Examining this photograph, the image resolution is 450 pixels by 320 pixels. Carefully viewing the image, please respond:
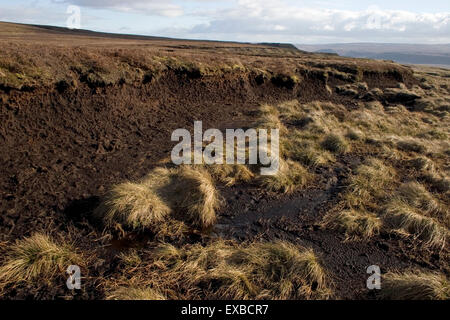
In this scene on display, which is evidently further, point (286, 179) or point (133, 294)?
point (286, 179)

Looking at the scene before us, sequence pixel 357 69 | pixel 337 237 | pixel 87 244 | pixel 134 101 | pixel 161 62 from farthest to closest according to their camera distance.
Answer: pixel 357 69, pixel 161 62, pixel 134 101, pixel 337 237, pixel 87 244

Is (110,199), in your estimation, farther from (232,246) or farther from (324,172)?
(324,172)

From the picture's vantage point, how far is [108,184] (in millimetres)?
8180

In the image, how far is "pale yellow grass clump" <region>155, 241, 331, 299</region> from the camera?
5035 millimetres

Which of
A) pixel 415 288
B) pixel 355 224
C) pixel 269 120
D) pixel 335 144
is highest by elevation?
pixel 269 120

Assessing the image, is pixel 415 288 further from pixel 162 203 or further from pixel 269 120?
pixel 269 120

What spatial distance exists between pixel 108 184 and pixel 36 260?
313 cm

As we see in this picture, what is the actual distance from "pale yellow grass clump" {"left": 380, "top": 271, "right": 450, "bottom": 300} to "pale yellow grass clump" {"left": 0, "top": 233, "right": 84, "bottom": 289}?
16.8 feet

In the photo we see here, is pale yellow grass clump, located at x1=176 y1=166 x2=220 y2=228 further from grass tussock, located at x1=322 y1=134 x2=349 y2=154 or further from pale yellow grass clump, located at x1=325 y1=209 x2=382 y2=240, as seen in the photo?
grass tussock, located at x1=322 y1=134 x2=349 y2=154

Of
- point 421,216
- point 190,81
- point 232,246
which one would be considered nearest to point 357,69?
point 190,81

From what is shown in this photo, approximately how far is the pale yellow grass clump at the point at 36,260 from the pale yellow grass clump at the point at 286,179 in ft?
16.9

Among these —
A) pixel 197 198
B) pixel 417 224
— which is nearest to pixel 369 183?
pixel 417 224

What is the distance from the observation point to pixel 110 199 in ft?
23.0
